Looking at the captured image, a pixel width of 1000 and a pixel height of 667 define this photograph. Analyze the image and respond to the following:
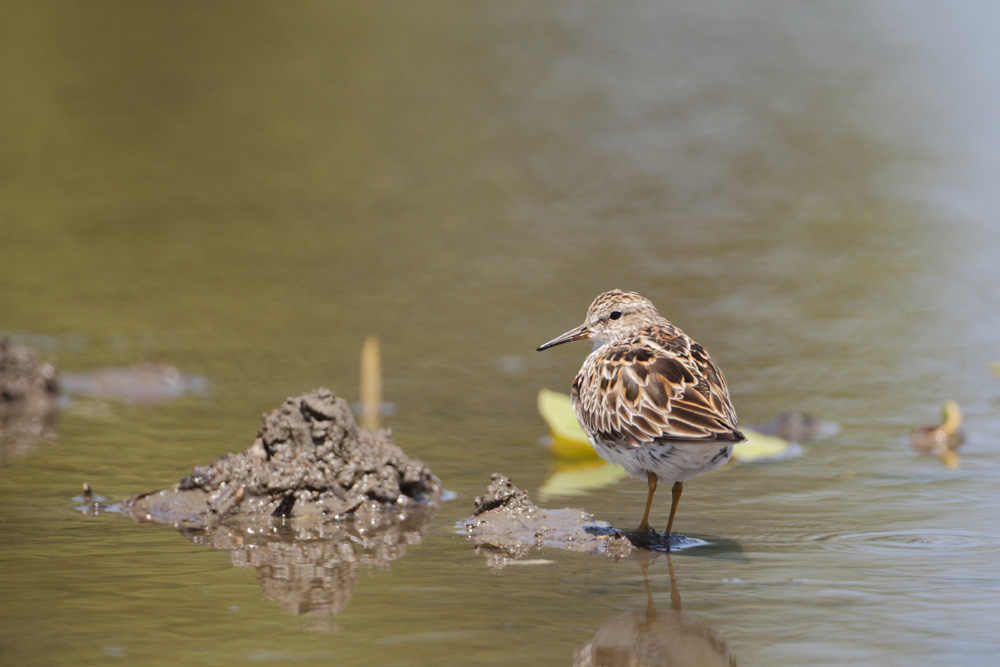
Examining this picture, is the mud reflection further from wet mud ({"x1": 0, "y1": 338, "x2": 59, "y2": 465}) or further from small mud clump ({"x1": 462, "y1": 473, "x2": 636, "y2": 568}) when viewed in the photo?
wet mud ({"x1": 0, "y1": 338, "x2": 59, "y2": 465})

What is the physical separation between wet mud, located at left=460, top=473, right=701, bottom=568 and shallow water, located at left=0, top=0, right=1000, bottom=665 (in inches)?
5.7

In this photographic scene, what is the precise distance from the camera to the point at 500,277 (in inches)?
456

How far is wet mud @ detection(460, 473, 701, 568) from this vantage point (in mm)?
5867

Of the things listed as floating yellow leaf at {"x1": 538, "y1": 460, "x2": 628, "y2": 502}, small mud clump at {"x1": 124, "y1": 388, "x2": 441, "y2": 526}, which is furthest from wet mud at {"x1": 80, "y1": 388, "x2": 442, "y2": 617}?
floating yellow leaf at {"x1": 538, "y1": 460, "x2": 628, "y2": 502}

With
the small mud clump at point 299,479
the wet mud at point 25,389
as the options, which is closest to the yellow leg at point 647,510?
the small mud clump at point 299,479

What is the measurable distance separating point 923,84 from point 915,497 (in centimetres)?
1331

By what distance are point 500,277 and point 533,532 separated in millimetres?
5712

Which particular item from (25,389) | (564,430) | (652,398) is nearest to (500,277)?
(564,430)

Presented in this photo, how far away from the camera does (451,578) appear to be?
5410 millimetres

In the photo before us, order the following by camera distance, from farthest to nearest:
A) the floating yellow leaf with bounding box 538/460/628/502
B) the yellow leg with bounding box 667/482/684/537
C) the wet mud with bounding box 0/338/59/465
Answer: the wet mud with bounding box 0/338/59/465, the floating yellow leaf with bounding box 538/460/628/502, the yellow leg with bounding box 667/482/684/537

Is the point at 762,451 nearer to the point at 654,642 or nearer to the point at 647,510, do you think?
the point at 647,510

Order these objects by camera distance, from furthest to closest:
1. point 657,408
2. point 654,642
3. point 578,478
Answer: point 578,478 < point 657,408 < point 654,642

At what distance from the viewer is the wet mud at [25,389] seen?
8164 mm

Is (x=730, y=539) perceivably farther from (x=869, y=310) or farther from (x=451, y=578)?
(x=869, y=310)
